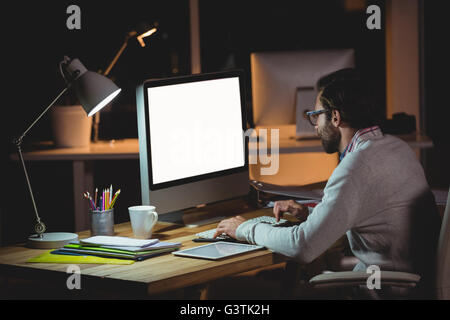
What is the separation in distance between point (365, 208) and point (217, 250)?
17.4 inches

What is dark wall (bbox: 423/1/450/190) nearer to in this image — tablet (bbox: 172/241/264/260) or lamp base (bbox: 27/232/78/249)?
tablet (bbox: 172/241/264/260)

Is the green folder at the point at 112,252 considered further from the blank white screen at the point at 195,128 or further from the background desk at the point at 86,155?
the background desk at the point at 86,155

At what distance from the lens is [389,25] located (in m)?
4.83

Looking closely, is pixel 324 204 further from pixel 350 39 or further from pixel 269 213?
pixel 350 39

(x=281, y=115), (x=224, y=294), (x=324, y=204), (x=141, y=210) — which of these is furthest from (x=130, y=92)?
(x=324, y=204)

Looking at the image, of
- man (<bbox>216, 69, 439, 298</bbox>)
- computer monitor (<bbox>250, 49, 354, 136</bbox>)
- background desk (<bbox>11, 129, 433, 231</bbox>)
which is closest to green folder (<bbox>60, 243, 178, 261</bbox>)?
man (<bbox>216, 69, 439, 298</bbox>)

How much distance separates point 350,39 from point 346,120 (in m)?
3.92

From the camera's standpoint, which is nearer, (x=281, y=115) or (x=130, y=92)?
(x=281, y=115)

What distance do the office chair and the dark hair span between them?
39 cm

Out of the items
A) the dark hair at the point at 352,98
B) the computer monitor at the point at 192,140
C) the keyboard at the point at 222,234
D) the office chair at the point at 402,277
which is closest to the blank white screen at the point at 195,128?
the computer monitor at the point at 192,140

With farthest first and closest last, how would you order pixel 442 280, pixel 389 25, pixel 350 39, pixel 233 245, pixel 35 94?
pixel 350 39, pixel 389 25, pixel 35 94, pixel 233 245, pixel 442 280

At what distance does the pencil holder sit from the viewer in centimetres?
191

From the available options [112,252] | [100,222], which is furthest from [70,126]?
[112,252]

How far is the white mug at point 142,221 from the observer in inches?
75.5
